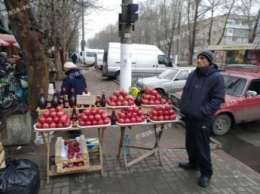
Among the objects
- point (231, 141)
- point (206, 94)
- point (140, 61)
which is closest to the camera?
point (206, 94)

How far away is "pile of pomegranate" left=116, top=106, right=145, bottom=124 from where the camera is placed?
397 cm

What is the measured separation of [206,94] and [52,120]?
2258 millimetres

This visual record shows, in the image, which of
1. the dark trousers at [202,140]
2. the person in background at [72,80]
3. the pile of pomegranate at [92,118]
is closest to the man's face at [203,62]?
the dark trousers at [202,140]

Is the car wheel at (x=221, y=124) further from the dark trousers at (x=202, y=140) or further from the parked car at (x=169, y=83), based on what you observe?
the parked car at (x=169, y=83)

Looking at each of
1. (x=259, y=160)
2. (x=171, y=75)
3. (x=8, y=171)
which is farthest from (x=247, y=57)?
(x=8, y=171)

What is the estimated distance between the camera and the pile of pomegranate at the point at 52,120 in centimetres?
358

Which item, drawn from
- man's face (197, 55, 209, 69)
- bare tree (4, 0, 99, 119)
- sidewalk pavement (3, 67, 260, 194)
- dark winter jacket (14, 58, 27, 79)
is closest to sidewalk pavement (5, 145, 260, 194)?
sidewalk pavement (3, 67, 260, 194)

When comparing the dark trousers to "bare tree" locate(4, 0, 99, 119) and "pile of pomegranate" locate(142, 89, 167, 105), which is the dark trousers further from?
"bare tree" locate(4, 0, 99, 119)

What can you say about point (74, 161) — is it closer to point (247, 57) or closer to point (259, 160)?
point (259, 160)

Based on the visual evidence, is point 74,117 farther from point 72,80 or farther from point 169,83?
point 169,83

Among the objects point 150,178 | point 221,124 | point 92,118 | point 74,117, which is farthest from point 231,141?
point 74,117

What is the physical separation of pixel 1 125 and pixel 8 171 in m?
3.58

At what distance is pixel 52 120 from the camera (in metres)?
3.63

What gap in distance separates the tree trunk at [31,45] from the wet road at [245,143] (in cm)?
463
